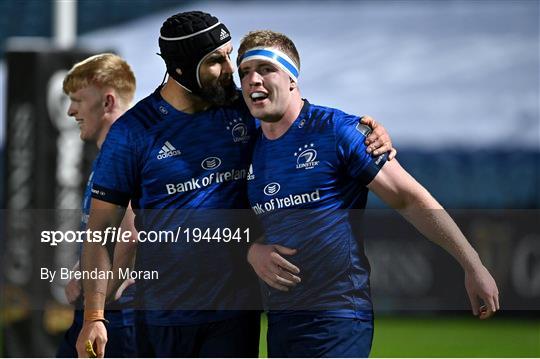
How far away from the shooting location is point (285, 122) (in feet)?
15.5

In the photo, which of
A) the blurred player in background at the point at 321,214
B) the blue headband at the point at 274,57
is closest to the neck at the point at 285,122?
the blurred player in background at the point at 321,214

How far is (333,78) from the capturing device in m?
18.9

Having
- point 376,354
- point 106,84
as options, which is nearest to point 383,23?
point 376,354

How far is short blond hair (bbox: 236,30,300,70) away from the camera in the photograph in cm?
467

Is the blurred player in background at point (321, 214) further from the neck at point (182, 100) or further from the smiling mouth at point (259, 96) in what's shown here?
the neck at point (182, 100)

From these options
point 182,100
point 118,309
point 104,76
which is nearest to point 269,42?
point 182,100

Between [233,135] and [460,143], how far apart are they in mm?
12028

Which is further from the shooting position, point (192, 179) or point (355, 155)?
point (192, 179)

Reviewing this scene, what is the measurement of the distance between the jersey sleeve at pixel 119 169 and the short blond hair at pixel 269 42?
0.60 m

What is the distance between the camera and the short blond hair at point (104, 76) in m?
5.57

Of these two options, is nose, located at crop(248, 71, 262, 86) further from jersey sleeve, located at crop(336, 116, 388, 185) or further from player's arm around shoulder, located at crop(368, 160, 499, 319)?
player's arm around shoulder, located at crop(368, 160, 499, 319)

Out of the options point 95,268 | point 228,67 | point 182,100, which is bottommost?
point 95,268

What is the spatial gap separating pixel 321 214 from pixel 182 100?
849 millimetres

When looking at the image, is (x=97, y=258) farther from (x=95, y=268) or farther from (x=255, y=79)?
(x=255, y=79)
